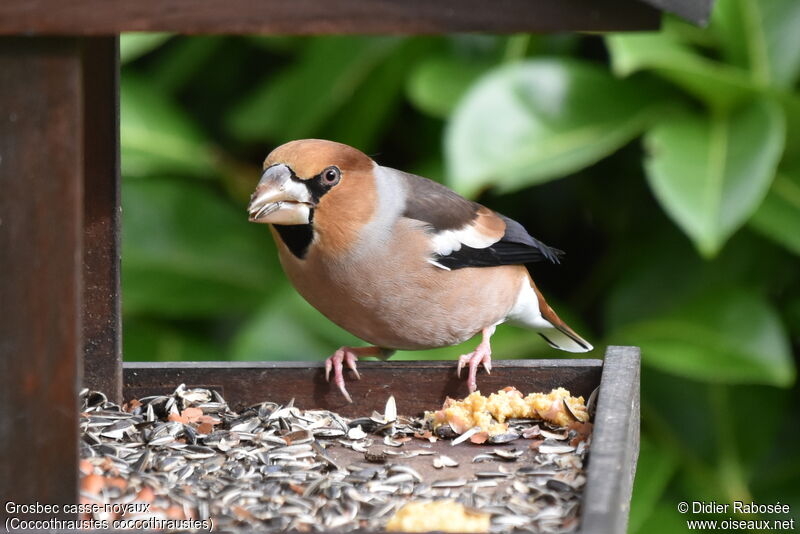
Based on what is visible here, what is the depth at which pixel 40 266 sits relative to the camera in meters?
1.75

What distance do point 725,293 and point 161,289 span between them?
2161mm

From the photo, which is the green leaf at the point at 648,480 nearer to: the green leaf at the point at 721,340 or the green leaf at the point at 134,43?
the green leaf at the point at 721,340

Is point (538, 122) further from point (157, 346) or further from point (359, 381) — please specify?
point (157, 346)

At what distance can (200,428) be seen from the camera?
2.47 m

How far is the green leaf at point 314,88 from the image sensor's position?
4.36 metres

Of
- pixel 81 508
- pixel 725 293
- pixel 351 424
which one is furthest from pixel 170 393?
pixel 725 293

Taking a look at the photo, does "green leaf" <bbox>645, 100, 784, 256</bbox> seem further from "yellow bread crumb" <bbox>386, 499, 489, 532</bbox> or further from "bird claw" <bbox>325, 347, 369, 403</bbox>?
"yellow bread crumb" <bbox>386, 499, 489, 532</bbox>

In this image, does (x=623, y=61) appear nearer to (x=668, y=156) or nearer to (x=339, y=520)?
(x=668, y=156)

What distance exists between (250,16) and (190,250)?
307 cm

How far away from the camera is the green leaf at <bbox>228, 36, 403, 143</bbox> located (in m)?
4.36

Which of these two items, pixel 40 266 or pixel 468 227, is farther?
pixel 468 227

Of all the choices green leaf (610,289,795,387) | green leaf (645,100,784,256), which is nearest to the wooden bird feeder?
green leaf (645,100,784,256)

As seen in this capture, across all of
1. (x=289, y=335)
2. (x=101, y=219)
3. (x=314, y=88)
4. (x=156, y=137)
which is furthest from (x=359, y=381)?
(x=156, y=137)

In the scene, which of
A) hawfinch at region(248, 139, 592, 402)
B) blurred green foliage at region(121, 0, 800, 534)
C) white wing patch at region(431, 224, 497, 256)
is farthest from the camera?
blurred green foliage at region(121, 0, 800, 534)
